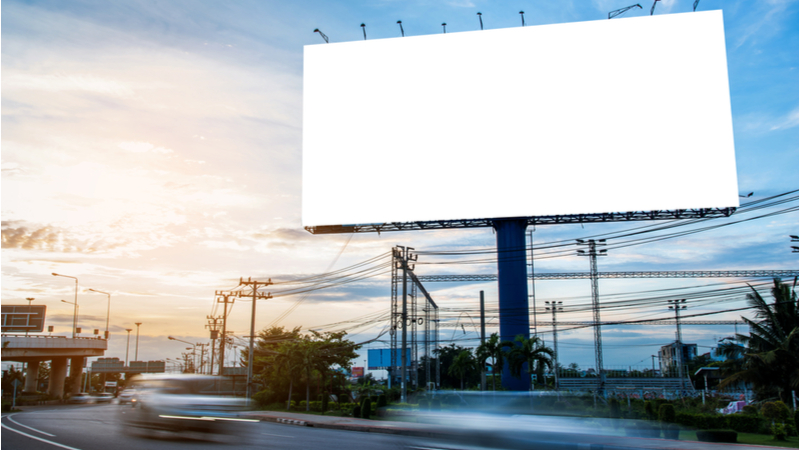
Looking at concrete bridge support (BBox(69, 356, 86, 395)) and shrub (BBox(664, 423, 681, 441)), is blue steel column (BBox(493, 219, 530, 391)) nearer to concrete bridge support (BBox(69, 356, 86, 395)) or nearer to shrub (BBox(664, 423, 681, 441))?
shrub (BBox(664, 423, 681, 441))

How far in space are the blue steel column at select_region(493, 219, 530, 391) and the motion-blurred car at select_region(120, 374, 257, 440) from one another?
30126 mm

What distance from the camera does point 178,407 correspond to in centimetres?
1562

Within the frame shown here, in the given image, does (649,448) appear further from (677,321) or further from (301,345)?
(677,321)

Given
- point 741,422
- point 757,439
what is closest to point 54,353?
point 741,422

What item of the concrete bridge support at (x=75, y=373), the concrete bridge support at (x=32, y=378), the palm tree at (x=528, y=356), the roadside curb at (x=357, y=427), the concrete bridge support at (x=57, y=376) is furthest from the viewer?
the concrete bridge support at (x=75, y=373)

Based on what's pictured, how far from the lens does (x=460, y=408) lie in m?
13.0

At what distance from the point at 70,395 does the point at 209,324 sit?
19135mm

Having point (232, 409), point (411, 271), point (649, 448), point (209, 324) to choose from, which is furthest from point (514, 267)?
point (209, 324)

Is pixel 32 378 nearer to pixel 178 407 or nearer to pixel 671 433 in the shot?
pixel 178 407

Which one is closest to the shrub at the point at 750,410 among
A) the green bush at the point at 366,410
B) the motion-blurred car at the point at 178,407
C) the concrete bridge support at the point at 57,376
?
the green bush at the point at 366,410

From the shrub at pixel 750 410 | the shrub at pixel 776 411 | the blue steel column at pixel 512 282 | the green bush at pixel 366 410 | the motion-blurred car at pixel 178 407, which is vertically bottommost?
the green bush at pixel 366 410

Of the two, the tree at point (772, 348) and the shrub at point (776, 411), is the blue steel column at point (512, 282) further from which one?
the shrub at point (776, 411)

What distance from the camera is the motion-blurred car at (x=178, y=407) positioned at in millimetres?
15273

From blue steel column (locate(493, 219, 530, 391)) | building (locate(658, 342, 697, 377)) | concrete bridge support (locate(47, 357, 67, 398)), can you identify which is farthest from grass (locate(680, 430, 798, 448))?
concrete bridge support (locate(47, 357, 67, 398))
